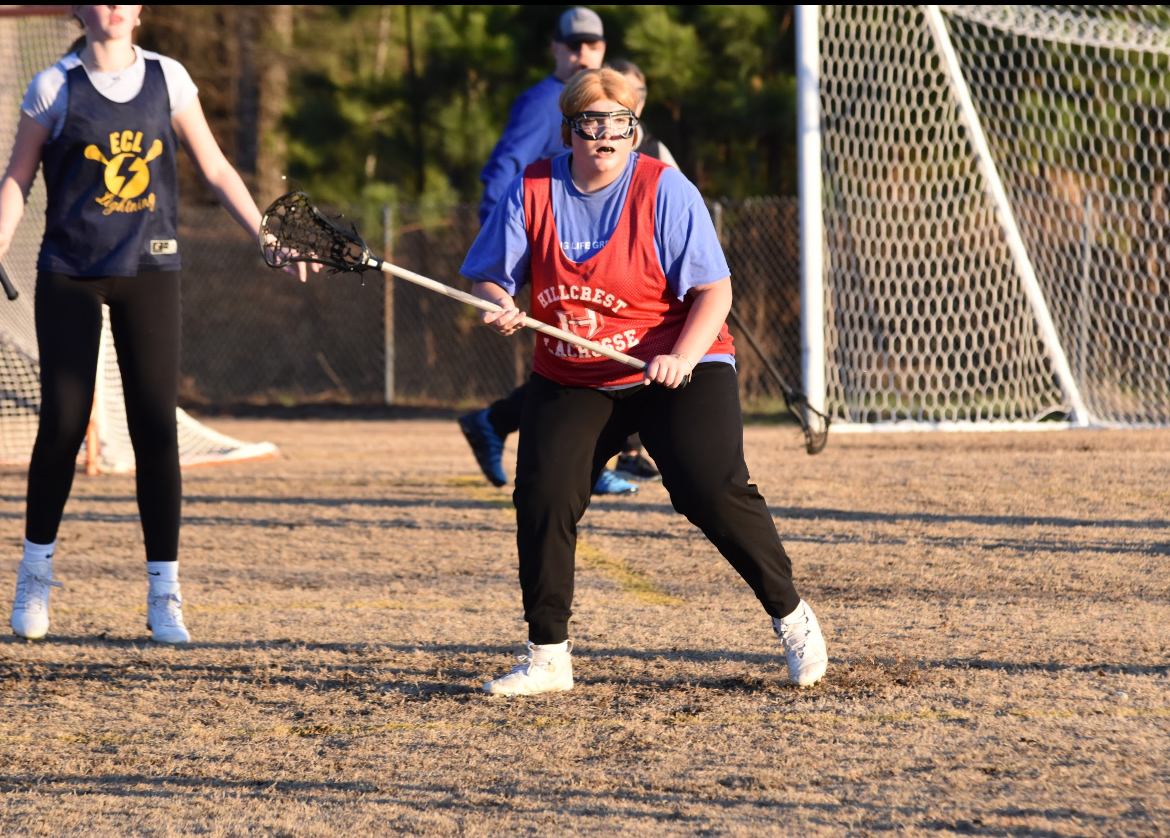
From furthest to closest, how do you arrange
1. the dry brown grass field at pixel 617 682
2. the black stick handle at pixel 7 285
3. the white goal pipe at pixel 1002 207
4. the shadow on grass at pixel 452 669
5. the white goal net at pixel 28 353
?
1. the white goal pipe at pixel 1002 207
2. the white goal net at pixel 28 353
3. the black stick handle at pixel 7 285
4. the shadow on grass at pixel 452 669
5. the dry brown grass field at pixel 617 682

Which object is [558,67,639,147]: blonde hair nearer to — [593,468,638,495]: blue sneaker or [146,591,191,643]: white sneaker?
[146,591,191,643]: white sneaker

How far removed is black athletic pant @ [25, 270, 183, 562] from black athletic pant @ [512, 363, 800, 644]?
53.6 inches

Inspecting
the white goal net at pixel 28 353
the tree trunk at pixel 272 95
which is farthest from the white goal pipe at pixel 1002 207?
the tree trunk at pixel 272 95

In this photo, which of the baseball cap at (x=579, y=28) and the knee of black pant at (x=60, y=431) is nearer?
the knee of black pant at (x=60, y=431)

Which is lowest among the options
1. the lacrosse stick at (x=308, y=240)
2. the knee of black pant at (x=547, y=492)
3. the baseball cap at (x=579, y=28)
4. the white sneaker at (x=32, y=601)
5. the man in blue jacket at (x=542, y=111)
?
the white sneaker at (x=32, y=601)

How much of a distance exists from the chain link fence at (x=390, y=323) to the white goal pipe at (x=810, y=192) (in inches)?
143

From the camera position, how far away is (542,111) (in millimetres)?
6531

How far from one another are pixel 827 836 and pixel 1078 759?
75cm

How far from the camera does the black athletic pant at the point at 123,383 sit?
4242 mm

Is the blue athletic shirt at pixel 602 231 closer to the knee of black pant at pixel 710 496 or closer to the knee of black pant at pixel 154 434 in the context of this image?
the knee of black pant at pixel 710 496

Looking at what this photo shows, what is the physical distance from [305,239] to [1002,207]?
7.28 m

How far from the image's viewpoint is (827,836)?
262 centimetres

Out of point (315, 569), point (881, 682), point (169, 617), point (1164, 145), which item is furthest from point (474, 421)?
point (1164, 145)

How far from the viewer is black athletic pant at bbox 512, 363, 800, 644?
11.7 feet
